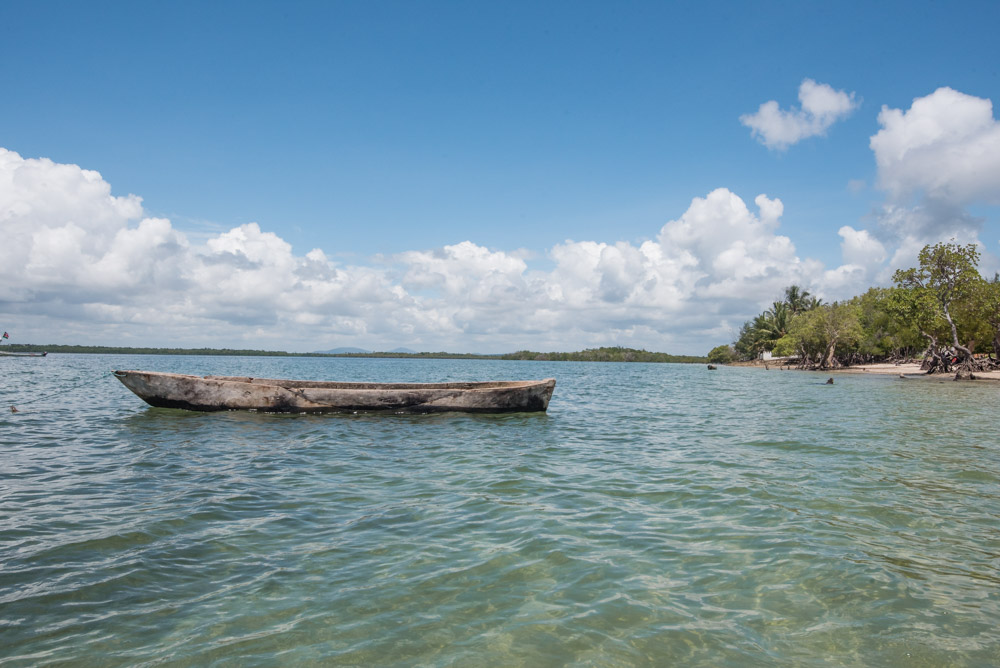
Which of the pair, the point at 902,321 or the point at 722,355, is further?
the point at 722,355

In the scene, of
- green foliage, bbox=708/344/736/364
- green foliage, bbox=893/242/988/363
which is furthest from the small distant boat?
green foliage, bbox=708/344/736/364

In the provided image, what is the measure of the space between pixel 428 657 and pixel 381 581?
4.25 ft

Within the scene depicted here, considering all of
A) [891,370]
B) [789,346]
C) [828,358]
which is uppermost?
[789,346]

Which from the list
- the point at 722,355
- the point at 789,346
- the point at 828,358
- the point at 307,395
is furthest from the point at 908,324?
the point at 722,355

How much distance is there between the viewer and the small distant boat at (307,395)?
1598 centimetres

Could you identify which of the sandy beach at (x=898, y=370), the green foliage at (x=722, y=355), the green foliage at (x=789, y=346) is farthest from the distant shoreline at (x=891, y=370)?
the green foliage at (x=722, y=355)

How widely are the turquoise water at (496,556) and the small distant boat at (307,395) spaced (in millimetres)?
4494

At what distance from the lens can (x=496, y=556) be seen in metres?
5.35

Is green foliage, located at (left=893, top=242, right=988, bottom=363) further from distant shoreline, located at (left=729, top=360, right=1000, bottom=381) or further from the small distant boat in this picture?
the small distant boat

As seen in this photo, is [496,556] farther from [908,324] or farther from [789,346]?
[789,346]

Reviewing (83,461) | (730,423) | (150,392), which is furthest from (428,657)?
(150,392)

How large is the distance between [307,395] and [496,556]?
1250 centimetres

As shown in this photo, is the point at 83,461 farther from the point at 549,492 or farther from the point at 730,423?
the point at 730,423

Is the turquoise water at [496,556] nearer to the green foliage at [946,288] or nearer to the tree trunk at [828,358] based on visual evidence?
the green foliage at [946,288]
